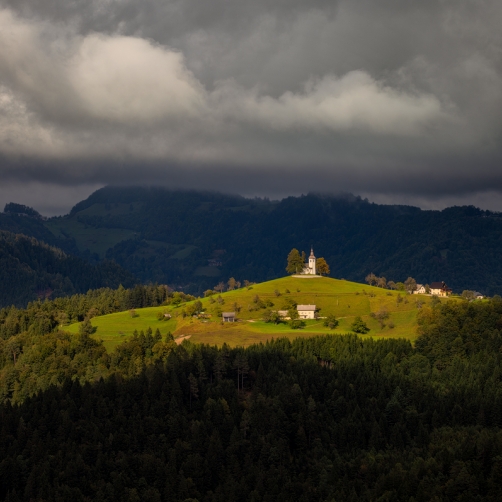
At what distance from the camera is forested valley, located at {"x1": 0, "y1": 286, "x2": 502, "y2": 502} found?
126 metres

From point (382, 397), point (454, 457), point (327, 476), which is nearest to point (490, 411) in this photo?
point (382, 397)

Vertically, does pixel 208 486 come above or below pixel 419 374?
below

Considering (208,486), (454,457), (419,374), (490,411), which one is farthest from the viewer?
(419,374)

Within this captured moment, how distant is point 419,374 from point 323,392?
26.6m

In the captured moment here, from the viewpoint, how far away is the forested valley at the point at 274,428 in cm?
12588

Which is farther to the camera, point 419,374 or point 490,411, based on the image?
point 419,374

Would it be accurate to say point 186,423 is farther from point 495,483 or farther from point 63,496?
point 495,483

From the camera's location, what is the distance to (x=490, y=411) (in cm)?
15425

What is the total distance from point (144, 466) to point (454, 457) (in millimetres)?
55638

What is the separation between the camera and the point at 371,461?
130 meters

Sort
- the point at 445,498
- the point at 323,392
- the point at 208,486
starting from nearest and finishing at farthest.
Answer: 1. the point at 445,498
2. the point at 208,486
3. the point at 323,392

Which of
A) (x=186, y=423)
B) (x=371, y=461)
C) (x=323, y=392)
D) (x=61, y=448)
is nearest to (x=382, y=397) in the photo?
(x=323, y=392)

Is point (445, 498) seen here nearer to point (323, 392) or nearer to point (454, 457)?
point (454, 457)

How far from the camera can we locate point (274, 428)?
14975 cm
